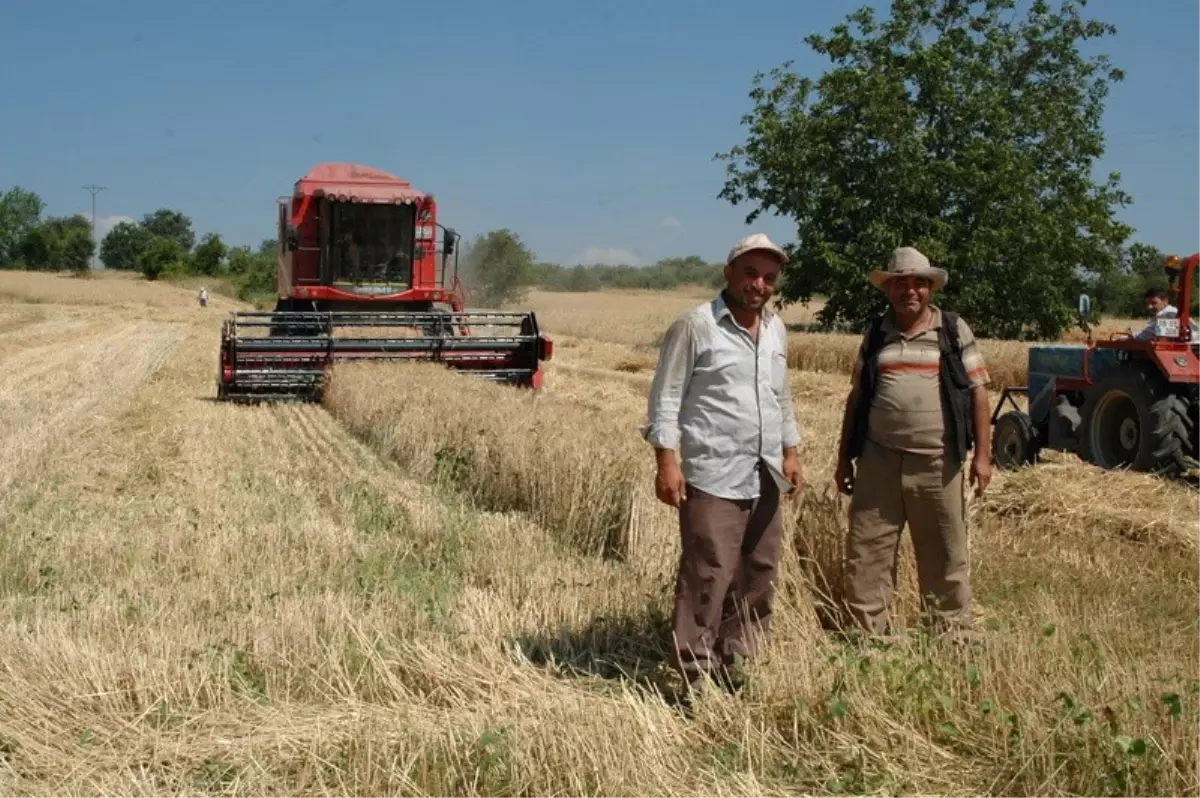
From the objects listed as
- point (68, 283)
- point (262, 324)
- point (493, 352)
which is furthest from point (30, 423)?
point (68, 283)

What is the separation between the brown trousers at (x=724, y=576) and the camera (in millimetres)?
4227

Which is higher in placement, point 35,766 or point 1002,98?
point 1002,98

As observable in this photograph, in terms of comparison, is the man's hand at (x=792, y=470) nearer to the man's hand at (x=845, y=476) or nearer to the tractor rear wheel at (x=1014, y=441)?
the man's hand at (x=845, y=476)

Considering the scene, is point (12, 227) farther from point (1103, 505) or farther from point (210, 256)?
point (1103, 505)

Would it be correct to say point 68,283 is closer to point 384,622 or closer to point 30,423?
point 30,423

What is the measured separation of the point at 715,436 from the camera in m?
4.24

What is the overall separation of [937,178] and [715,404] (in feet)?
77.4

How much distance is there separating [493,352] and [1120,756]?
12877 millimetres

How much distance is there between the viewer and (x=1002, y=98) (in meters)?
27.3

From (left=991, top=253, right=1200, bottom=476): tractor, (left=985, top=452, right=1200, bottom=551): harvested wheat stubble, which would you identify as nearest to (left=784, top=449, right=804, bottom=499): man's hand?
(left=985, top=452, right=1200, bottom=551): harvested wheat stubble

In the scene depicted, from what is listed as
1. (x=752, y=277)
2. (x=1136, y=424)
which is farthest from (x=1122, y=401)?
(x=752, y=277)

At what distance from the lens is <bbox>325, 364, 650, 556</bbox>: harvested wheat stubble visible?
680 centimetres

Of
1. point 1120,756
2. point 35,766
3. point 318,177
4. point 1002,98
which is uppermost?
point 1002,98

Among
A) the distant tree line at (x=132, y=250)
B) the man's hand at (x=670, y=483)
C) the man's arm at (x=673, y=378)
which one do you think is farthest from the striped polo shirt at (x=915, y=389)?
the distant tree line at (x=132, y=250)
